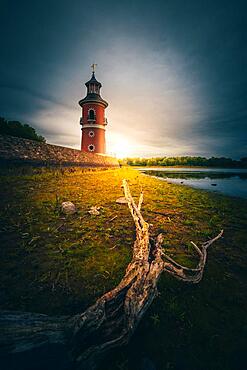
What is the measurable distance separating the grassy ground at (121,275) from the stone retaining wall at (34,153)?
23.1 feet

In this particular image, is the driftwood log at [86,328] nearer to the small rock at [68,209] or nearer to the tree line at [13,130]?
the small rock at [68,209]

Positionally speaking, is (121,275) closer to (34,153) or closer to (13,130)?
(34,153)

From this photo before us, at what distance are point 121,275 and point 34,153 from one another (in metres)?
13.1

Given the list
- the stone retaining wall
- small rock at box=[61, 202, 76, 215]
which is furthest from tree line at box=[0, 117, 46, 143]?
small rock at box=[61, 202, 76, 215]

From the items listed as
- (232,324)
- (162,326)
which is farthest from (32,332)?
(232,324)

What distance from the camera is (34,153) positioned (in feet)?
42.0

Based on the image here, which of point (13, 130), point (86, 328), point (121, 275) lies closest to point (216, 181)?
point (121, 275)

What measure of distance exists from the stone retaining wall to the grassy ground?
23.1 ft

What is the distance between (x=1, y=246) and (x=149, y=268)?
3.35 metres

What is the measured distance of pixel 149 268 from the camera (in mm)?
2473

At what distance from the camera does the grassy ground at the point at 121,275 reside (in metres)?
1.85

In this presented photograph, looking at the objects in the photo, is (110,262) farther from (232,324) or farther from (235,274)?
(235,274)

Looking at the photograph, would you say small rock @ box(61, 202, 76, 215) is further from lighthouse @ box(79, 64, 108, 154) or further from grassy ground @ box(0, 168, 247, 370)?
lighthouse @ box(79, 64, 108, 154)

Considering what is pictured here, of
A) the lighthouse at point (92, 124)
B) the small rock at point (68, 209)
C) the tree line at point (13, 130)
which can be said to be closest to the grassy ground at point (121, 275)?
the small rock at point (68, 209)
